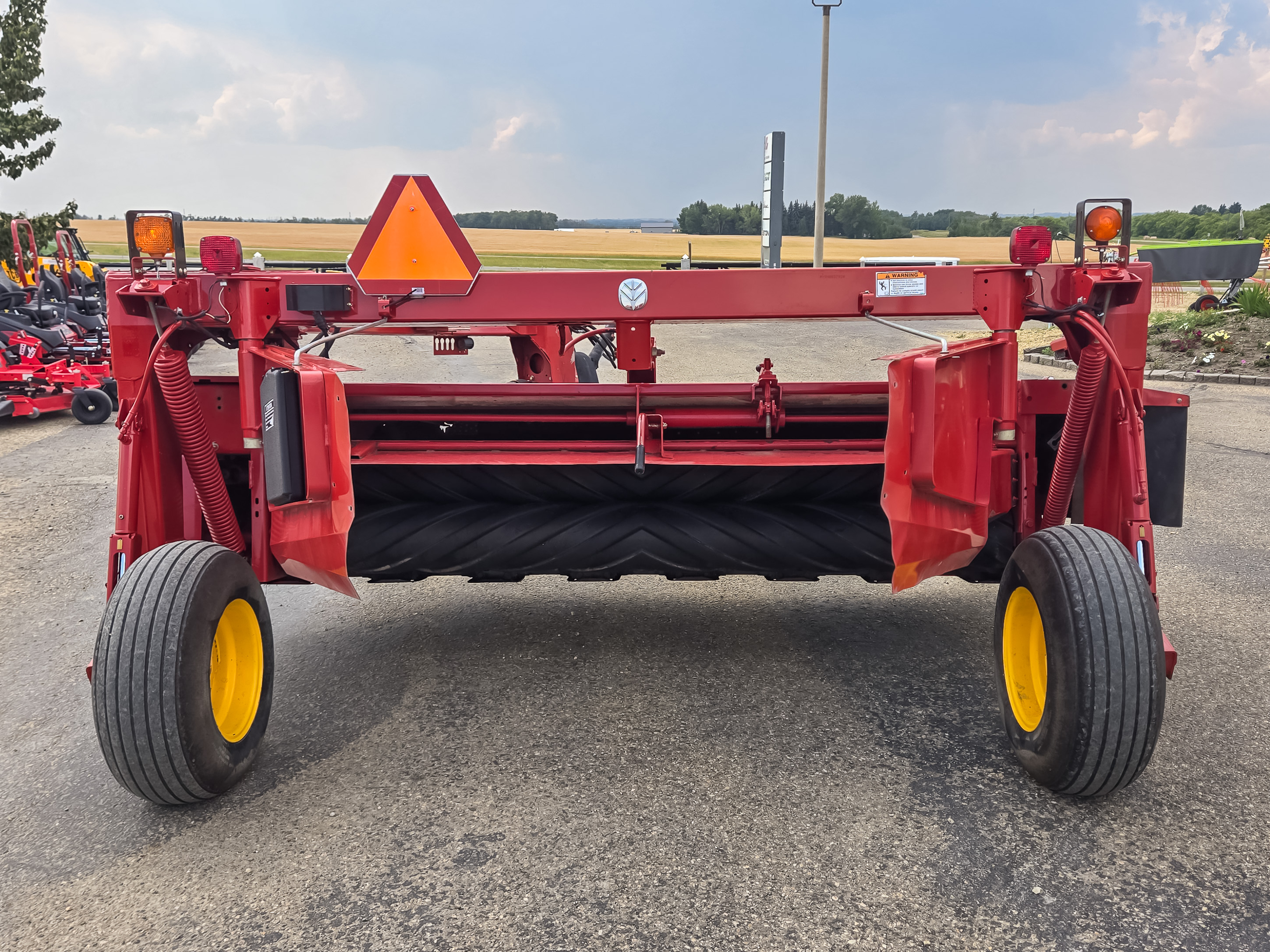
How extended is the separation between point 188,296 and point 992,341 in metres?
2.55

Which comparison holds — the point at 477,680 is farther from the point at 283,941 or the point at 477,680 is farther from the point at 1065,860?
the point at 1065,860

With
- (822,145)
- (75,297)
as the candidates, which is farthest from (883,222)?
(75,297)

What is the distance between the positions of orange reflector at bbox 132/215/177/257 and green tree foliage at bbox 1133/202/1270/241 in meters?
28.0

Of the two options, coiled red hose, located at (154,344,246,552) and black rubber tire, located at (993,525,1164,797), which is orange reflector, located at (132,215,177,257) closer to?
coiled red hose, located at (154,344,246,552)

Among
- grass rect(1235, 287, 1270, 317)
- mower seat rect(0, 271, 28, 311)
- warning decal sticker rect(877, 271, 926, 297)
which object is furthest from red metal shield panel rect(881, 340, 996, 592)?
grass rect(1235, 287, 1270, 317)

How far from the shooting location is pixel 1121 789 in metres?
3.02

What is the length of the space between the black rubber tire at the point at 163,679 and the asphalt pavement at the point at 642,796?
201 millimetres

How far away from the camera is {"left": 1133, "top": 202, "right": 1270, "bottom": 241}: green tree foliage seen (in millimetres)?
28969

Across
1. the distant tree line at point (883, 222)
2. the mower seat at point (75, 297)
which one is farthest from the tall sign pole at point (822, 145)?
the mower seat at point (75, 297)

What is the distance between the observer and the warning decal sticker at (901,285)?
11.1 feet

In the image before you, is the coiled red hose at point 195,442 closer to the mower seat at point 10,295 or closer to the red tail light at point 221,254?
the red tail light at point 221,254

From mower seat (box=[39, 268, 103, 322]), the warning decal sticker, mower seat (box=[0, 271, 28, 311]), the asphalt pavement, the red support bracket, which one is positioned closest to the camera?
the asphalt pavement

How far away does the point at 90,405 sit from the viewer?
34.7 feet

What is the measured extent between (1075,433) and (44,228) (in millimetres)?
29274
